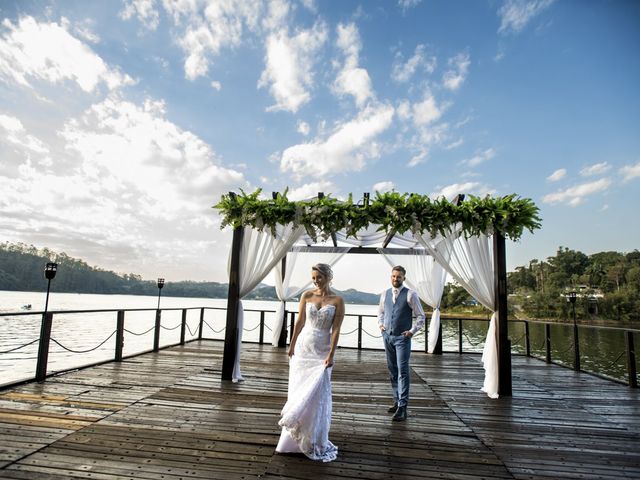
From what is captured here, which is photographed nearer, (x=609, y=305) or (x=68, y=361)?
(x=68, y=361)

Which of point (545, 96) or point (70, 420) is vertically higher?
point (545, 96)

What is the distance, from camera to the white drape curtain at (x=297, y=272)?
715 cm

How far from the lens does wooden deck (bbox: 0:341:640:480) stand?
2289 mm

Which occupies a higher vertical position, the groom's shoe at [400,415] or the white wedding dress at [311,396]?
the white wedding dress at [311,396]

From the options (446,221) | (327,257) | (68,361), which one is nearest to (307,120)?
(327,257)

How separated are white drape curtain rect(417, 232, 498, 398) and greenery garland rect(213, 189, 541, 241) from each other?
183mm

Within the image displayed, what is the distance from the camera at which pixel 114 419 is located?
3123 millimetres

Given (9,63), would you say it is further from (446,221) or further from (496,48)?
(496,48)

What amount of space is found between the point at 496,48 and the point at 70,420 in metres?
9.53

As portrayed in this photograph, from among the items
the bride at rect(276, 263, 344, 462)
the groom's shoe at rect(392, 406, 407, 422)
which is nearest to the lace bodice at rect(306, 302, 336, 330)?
Answer: the bride at rect(276, 263, 344, 462)

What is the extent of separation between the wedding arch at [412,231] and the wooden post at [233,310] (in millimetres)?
14

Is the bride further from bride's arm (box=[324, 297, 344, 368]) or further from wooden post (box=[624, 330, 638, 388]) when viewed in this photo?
wooden post (box=[624, 330, 638, 388])

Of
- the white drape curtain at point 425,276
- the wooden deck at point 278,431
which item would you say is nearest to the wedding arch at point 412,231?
the wooden deck at point 278,431

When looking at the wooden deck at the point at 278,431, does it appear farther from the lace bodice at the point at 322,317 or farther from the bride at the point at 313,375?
the lace bodice at the point at 322,317
